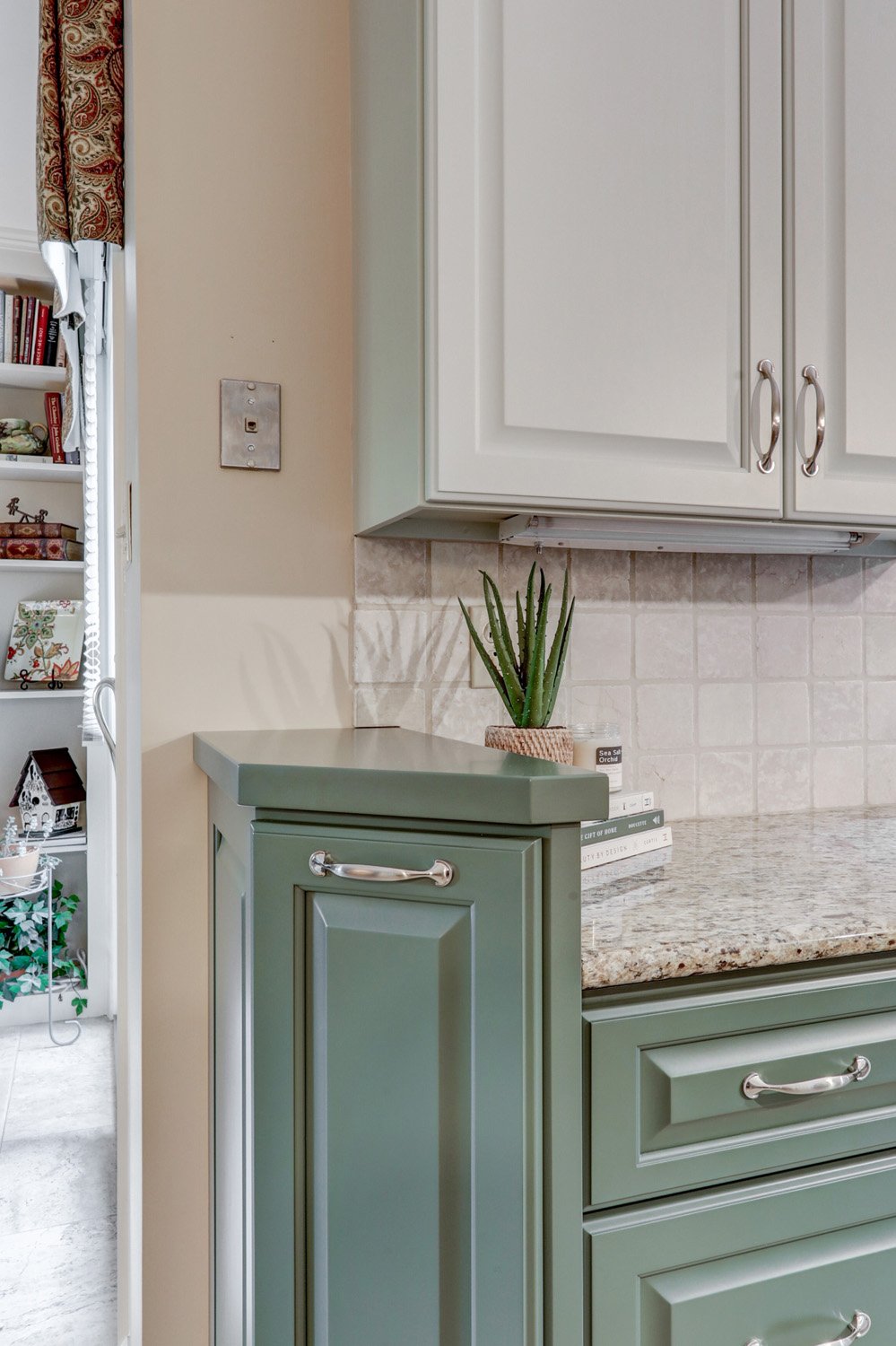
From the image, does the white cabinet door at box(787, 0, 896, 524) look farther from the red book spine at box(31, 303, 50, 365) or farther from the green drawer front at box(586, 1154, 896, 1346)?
the red book spine at box(31, 303, 50, 365)

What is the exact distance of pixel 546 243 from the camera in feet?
3.62

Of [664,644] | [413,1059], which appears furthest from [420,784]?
[664,644]

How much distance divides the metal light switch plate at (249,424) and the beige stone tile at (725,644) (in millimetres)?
736

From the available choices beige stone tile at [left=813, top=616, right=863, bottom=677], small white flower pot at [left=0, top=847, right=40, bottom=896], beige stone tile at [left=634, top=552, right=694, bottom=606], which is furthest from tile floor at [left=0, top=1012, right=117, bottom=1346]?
beige stone tile at [left=813, top=616, right=863, bottom=677]

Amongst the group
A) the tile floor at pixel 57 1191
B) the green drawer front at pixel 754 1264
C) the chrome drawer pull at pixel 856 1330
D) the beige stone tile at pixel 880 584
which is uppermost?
the beige stone tile at pixel 880 584

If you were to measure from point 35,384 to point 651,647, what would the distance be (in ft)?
9.10

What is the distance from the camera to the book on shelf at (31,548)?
322cm

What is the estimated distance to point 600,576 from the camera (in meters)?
1.50

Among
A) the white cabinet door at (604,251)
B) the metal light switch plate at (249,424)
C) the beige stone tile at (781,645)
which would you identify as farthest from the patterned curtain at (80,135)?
the beige stone tile at (781,645)

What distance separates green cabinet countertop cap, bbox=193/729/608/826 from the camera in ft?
2.59

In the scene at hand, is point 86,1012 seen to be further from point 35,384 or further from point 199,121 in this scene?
point 199,121

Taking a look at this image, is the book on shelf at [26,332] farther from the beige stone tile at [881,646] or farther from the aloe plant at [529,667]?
the beige stone tile at [881,646]

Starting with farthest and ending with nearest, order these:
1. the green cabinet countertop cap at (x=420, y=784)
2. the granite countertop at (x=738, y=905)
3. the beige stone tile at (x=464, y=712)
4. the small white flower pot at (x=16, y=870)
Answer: the small white flower pot at (x=16, y=870) → the beige stone tile at (x=464, y=712) → the granite countertop at (x=738, y=905) → the green cabinet countertop cap at (x=420, y=784)

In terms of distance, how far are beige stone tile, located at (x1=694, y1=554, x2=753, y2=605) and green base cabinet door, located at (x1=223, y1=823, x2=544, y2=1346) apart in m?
0.89
